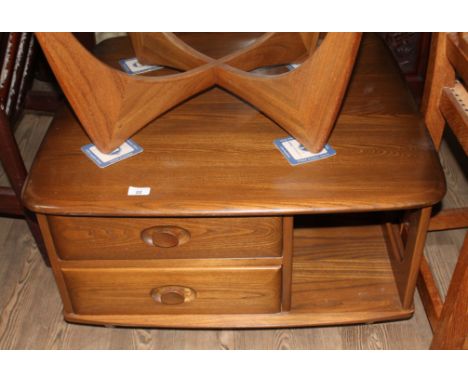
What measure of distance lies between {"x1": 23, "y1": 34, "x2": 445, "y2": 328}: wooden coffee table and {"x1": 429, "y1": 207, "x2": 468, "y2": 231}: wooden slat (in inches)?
6.9

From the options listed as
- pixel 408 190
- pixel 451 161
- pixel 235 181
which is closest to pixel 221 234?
pixel 235 181

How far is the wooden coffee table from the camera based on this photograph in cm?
111

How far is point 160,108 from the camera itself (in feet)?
4.15

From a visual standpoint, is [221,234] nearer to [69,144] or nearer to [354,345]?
[69,144]

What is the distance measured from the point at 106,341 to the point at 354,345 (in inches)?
22.8

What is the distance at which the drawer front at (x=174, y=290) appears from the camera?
1.24 meters

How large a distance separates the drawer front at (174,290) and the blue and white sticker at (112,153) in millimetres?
219

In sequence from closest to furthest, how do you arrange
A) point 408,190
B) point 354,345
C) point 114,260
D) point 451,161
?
point 408,190 → point 114,260 → point 354,345 → point 451,161

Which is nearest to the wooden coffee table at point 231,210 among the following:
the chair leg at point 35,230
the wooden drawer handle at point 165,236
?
the wooden drawer handle at point 165,236

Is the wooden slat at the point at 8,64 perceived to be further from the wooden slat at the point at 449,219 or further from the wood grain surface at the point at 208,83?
Result: the wooden slat at the point at 449,219

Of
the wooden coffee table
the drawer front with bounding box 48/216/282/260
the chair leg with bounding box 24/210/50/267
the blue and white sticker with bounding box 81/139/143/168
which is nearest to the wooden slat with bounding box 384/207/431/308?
the wooden coffee table

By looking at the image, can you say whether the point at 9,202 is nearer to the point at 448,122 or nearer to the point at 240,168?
the point at 240,168

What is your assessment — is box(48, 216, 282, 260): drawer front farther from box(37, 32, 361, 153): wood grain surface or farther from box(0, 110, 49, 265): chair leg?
box(0, 110, 49, 265): chair leg

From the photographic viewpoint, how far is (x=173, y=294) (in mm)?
1278
